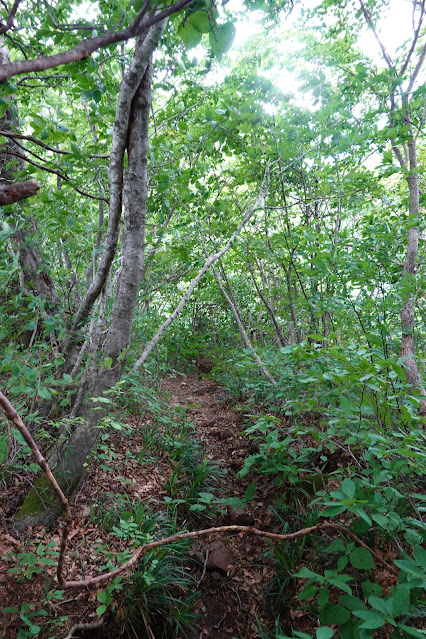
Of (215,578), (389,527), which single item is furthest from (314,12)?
(215,578)

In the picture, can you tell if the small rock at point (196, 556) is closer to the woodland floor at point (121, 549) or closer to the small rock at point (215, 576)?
the woodland floor at point (121, 549)

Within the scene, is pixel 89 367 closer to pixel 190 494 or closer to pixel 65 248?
pixel 190 494

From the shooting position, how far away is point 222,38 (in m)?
1.22

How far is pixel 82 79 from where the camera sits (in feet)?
7.59

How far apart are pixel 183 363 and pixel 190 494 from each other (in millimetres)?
6094

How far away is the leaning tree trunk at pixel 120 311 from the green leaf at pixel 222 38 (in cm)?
160

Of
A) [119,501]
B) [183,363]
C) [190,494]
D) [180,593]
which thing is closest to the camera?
→ [180,593]

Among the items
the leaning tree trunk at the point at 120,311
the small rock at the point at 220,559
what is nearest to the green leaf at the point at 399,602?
the small rock at the point at 220,559

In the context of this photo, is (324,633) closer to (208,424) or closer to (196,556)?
(196,556)

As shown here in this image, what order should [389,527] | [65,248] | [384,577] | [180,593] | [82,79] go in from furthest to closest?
[65,248], [180,593], [82,79], [384,577], [389,527]

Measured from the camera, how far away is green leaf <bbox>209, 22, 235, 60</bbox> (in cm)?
120

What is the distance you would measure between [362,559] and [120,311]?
2.32 m

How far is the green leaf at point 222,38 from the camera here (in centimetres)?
120

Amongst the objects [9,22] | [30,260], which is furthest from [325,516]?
[30,260]
